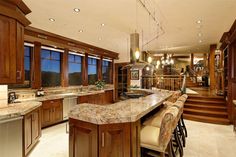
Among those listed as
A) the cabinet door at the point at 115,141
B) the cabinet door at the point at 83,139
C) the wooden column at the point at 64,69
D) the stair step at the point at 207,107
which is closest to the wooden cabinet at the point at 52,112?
the wooden column at the point at 64,69

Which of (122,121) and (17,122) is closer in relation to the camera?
(122,121)

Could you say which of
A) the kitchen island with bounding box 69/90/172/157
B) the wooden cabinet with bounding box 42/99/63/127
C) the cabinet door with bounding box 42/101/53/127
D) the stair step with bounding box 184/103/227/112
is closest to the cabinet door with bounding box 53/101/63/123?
the wooden cabinet with bounding box 42/99/63/127

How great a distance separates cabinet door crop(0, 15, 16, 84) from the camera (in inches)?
98.9

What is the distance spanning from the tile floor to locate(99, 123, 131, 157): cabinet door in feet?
5.54

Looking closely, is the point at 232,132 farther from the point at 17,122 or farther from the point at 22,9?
the point at 22,9

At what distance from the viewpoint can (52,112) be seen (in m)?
4.61

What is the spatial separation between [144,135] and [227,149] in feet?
7.91

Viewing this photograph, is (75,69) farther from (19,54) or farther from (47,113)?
(19,54)

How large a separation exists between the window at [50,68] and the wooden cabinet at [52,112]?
3.35ft

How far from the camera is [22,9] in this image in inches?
112

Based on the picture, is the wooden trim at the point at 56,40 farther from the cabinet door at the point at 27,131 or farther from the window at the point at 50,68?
the cabinet door at the point at 27,131

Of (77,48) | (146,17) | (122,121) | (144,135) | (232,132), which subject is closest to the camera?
(122,121)

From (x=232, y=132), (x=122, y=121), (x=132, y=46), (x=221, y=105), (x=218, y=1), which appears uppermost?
(x=218, y=1)

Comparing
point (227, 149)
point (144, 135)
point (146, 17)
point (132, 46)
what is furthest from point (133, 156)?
point (132, 46)
